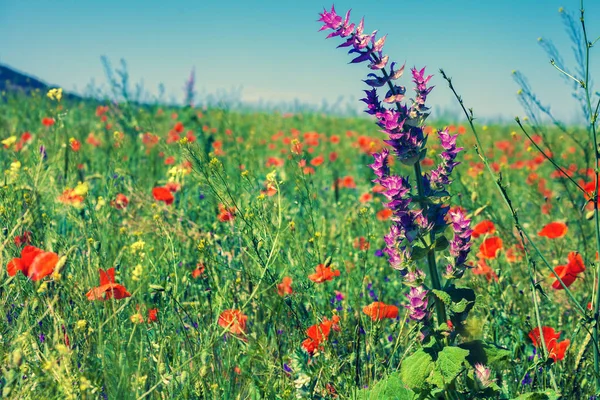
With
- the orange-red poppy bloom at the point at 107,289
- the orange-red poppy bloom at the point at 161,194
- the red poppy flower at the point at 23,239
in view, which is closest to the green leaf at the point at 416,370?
the orange-red poppy bloom at the point at 107,289

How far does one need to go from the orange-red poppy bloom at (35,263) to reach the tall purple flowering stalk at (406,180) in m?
0.85

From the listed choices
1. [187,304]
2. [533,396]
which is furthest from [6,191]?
[533,396]

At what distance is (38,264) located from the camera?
1.35m

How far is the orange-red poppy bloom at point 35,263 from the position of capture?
52.7 inches

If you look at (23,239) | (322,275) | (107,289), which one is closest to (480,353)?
(322,275)

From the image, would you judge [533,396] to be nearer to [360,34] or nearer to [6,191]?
[360,34]

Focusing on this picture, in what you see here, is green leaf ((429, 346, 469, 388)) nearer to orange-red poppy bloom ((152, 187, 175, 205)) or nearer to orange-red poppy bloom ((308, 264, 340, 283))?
orange-red poppy bloom ((308, 264, 340, 283))

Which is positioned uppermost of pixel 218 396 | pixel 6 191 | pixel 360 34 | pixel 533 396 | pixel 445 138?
pixel 360 34

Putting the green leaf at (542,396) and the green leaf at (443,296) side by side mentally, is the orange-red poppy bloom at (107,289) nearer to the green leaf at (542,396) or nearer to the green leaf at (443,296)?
the green leaf at (443,296)

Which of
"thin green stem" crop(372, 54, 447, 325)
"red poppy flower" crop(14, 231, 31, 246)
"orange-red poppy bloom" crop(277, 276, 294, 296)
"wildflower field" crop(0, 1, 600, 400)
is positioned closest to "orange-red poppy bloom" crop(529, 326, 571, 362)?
"wildflower field" crop(0, 1, 600, 400)

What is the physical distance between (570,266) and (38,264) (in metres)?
1.49

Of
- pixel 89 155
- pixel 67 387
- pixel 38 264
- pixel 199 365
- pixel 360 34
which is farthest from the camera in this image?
pixel 89 155

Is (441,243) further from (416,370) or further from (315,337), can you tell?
(315,337)

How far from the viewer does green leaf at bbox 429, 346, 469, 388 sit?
1186mm
